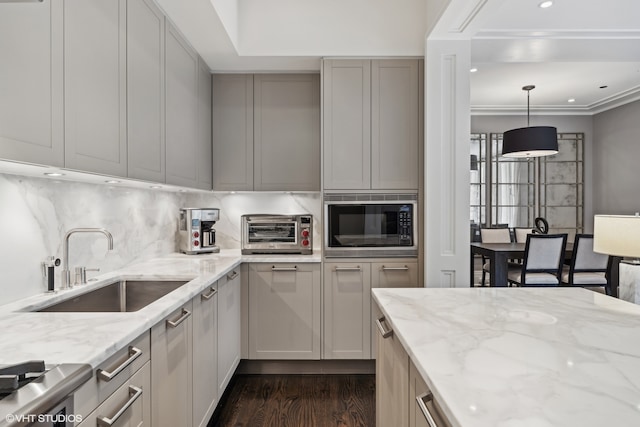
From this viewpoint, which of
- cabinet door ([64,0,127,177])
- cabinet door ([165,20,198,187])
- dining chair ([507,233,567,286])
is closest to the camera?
cabinet door ([64,0,127,177])

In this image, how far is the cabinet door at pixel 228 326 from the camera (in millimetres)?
2223

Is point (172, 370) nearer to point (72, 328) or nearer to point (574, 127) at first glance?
point (72, 328)

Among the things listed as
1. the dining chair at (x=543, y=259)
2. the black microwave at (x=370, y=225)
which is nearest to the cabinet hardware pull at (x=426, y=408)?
the black microwave at (x=370, y=225)

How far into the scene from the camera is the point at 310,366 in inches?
113

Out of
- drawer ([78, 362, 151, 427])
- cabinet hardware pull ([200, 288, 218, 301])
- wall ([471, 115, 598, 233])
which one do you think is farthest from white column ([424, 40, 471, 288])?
wall ([471, 115, 598, 233])

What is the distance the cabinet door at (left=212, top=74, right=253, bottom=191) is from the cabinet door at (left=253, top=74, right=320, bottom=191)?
59 millimetres

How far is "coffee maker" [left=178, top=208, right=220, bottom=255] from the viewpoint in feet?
9.23

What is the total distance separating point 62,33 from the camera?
1262 millimetres

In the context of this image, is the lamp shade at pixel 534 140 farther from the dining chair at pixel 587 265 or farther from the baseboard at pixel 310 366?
the baseboard at pixel 310 366

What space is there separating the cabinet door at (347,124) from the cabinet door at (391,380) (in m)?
1.48

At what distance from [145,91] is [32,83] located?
30.4 inches

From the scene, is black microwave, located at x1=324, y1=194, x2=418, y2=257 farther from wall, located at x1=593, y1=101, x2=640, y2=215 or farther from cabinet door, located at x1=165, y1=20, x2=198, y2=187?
wall, located at x1=593, y1=101, x2=640, y2=215

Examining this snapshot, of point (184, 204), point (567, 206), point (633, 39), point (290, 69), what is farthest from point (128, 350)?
point (567, 206)

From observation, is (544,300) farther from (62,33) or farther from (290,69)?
(290,69)
